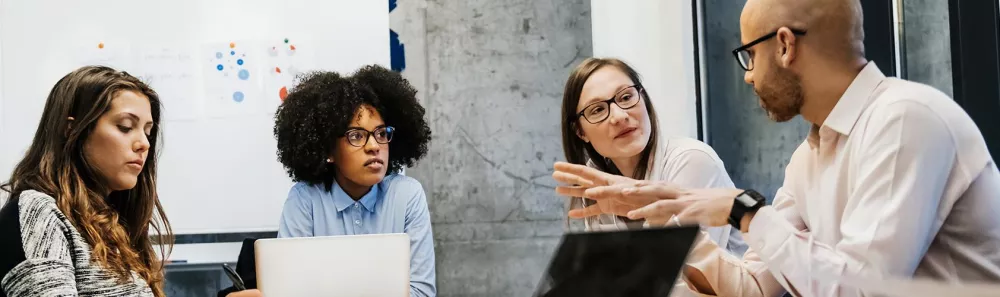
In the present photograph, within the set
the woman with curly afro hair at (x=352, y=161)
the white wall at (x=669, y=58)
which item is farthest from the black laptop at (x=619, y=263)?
the white wall at (x=669, y=58)

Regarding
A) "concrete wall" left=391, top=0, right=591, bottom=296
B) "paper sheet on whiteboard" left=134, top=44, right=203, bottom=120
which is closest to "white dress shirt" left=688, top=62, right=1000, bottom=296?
"concrete wall" left=391, top=0, right=591, bottom=296

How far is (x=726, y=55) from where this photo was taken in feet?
11.3

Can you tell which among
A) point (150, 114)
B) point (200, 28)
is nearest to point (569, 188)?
point (150, 114)

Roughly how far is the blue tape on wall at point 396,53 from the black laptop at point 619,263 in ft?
9.52

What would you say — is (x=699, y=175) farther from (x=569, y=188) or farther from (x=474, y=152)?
(x=474, y=152)

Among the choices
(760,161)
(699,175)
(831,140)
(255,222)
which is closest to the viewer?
(831,140)

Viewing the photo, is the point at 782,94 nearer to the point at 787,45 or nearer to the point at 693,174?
the point at 787,45

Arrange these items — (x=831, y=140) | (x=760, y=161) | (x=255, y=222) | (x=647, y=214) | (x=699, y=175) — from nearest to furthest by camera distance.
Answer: (x=647, y=214) < (x=831, y=140) < (x=699, y=175) < (x=760, y=161) < (x=255, y=222)

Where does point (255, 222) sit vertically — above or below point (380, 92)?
below

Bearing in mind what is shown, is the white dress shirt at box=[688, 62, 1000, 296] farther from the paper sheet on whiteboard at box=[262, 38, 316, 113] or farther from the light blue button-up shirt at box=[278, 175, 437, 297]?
the paper sheet on whiteboard at box=[262, 38, 316, 113]

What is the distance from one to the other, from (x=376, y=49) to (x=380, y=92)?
1.42ft

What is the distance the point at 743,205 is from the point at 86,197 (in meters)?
1.57

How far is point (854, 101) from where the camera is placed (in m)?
1.59

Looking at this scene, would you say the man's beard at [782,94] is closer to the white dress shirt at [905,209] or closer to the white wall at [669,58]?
the white dress shirt at [905,209]
